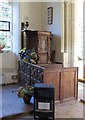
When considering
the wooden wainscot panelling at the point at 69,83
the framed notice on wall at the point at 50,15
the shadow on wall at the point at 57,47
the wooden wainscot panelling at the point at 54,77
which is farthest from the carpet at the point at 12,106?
the framed notice on wall at the point at 50,15

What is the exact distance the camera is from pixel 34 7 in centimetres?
641

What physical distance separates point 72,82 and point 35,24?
2682 millimetres

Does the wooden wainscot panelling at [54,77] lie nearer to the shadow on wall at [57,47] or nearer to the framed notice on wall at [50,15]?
the shadow on wall at [57,47]

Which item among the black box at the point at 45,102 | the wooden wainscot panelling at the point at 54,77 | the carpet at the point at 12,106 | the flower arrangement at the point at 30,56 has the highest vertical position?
the flower arrangement at the point at 30,56

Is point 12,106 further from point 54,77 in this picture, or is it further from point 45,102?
point 54,77

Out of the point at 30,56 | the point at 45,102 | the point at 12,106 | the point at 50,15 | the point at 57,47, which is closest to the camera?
the point at 45,102

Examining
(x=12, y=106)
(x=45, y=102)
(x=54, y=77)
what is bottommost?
(x=12, y=106)

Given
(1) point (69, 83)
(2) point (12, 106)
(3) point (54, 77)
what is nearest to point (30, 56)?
(3) point (54, 77)

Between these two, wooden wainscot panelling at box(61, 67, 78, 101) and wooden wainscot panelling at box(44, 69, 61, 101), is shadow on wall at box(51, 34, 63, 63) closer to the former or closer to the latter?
wooden wainscot panelling at box(61, 67, 78, 101)

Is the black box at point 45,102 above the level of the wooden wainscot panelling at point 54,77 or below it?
below

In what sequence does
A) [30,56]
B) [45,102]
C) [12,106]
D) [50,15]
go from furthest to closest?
[50,15] < [30,56] < [12,106] < [45,102]

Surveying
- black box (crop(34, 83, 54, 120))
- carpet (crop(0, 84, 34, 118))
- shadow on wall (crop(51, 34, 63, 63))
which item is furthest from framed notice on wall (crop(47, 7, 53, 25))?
black box (crop(34, 83, 54, 120))

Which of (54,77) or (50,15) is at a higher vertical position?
(50,15)

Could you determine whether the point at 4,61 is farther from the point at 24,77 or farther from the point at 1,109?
the point at 1,109
